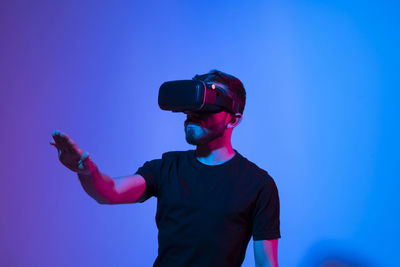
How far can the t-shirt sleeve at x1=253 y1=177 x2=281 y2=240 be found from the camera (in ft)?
3.71

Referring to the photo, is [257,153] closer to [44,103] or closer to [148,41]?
[148,41]

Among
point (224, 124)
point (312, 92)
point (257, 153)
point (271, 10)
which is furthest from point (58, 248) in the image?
point (271, 10)

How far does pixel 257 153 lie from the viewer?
1.86 m

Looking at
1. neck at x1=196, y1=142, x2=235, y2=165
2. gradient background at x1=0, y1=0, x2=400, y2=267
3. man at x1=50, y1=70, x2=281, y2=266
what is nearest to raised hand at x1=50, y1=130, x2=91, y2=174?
man at x1=50, y1=70, x2=281, y2=266

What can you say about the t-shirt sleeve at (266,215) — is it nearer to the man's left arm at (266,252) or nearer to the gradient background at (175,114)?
the man's left arm at (266,252)

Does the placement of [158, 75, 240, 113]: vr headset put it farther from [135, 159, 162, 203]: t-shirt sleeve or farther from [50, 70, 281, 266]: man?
[135, 159, 162, 203]: t-shirt sleeve

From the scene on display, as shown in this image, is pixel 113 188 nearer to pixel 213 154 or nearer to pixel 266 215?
pixel 213 154

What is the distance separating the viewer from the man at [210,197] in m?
1.12

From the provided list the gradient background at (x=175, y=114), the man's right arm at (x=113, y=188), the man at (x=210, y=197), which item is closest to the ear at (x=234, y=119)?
the man at (x=210, y=197)

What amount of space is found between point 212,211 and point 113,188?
1.01 feet

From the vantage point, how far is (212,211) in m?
1.13

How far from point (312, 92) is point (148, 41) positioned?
0.91 meters

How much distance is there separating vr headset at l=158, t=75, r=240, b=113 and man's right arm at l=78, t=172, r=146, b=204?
26 cm

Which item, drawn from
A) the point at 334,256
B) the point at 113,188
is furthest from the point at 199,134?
the point at 334,256
